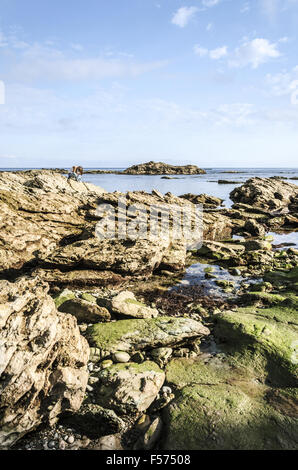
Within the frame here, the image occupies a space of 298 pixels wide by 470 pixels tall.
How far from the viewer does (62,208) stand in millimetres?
22578

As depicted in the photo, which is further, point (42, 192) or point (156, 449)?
point (42, 192)

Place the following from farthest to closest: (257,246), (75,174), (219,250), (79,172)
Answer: (79,172), (75,174), (257,246), (219,250)

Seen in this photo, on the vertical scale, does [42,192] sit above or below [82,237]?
above

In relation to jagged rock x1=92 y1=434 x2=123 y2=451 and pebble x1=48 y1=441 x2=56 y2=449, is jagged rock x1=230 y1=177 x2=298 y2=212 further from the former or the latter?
pebble x1=48 y1=441 x2=56 y2=449

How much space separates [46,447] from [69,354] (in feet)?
6.65

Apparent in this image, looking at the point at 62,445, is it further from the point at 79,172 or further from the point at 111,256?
the point at 79,172

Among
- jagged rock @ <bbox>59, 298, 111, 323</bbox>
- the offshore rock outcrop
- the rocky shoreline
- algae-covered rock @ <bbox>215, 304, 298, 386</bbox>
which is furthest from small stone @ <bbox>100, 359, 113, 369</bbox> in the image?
the offshore rock outcrop

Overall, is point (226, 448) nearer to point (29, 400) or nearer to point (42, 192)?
point (29, 400)

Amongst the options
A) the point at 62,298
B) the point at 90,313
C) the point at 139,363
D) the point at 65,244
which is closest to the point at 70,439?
the point at 139,363

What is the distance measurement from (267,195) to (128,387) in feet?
203

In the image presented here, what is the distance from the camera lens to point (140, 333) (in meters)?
9.56

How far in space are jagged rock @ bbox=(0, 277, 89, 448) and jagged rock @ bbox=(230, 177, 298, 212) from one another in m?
55.0

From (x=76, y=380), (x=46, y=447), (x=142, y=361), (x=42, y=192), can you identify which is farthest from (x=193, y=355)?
(x=42, y=192)

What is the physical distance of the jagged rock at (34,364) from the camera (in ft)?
19.4
